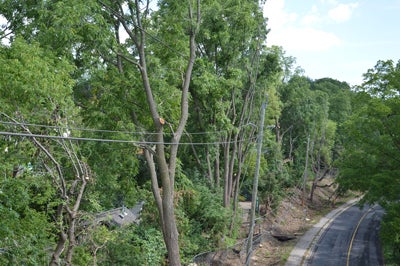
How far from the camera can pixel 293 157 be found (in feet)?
167

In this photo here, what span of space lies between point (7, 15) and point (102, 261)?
939cm

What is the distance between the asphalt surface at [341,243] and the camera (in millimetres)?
27047

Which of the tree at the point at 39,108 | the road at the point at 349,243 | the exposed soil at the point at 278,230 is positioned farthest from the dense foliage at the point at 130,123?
the road at the point at 349,243

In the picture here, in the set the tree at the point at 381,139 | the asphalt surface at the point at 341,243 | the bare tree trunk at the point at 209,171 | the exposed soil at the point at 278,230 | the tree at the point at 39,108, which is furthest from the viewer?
the asphalt surface at the point at 341,243

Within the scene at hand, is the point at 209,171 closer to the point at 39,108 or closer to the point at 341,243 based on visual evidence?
the point at 341,243

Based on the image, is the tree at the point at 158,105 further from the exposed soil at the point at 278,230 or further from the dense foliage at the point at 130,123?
the exposed soil at the point at 278,230

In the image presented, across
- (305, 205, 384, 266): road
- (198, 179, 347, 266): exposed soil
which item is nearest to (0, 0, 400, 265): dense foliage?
(198, 179, 347, 266): exposed soil

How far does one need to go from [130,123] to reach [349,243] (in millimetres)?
24748

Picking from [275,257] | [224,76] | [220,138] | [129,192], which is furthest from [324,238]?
[129,192]

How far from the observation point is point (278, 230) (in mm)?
33344

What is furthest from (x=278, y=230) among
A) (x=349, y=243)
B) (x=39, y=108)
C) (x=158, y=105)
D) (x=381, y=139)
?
Result: (x=39, y=108)

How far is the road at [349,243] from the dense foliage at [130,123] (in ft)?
12.4

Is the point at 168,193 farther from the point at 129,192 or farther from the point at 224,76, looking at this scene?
the point at 224,76

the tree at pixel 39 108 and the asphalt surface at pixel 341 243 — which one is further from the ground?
the tree at pixel 39 108
